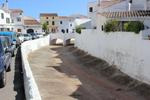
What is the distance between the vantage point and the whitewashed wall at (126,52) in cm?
2242

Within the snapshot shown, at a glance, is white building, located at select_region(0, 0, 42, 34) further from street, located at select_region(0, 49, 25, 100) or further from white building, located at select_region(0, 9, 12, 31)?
street, located at select_region(0, 49, 25, 100)

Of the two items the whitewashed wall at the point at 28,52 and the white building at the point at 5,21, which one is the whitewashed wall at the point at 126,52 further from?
the white building at the point at 5,21

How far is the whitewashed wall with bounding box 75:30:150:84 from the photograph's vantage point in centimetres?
2242

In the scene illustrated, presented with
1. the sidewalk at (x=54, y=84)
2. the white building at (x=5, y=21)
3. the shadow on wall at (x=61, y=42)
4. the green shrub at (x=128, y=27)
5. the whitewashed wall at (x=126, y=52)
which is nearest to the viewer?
the sidewalk at (x=54, y=84)

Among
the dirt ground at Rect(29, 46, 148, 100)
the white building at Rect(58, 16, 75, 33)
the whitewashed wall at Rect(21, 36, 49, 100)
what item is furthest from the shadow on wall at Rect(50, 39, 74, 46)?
the dirt ground at Rect(29, 46, 148, 100)

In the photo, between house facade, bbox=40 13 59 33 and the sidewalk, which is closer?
the sidewalk

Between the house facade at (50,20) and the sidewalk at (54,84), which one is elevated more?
the house facade at (50,20)

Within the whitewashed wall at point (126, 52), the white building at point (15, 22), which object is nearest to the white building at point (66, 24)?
the white building at point (15, 22)

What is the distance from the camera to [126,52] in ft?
87.0

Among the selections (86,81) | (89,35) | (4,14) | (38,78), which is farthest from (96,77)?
(4,14)

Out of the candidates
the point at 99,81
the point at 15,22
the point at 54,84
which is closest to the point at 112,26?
the point at 99,81

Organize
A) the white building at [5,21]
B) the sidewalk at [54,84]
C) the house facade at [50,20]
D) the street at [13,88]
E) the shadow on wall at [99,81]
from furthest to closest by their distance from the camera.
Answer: the house facade at [50,20] → the white building at [5,21] → the shadow on wall at [99,81] → the sidewalk at [54,84] → the street at [13,88]

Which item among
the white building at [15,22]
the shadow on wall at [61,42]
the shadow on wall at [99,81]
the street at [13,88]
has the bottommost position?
the shadow on wall at [61,42]

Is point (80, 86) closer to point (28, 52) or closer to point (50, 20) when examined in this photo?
point (28, 52)
